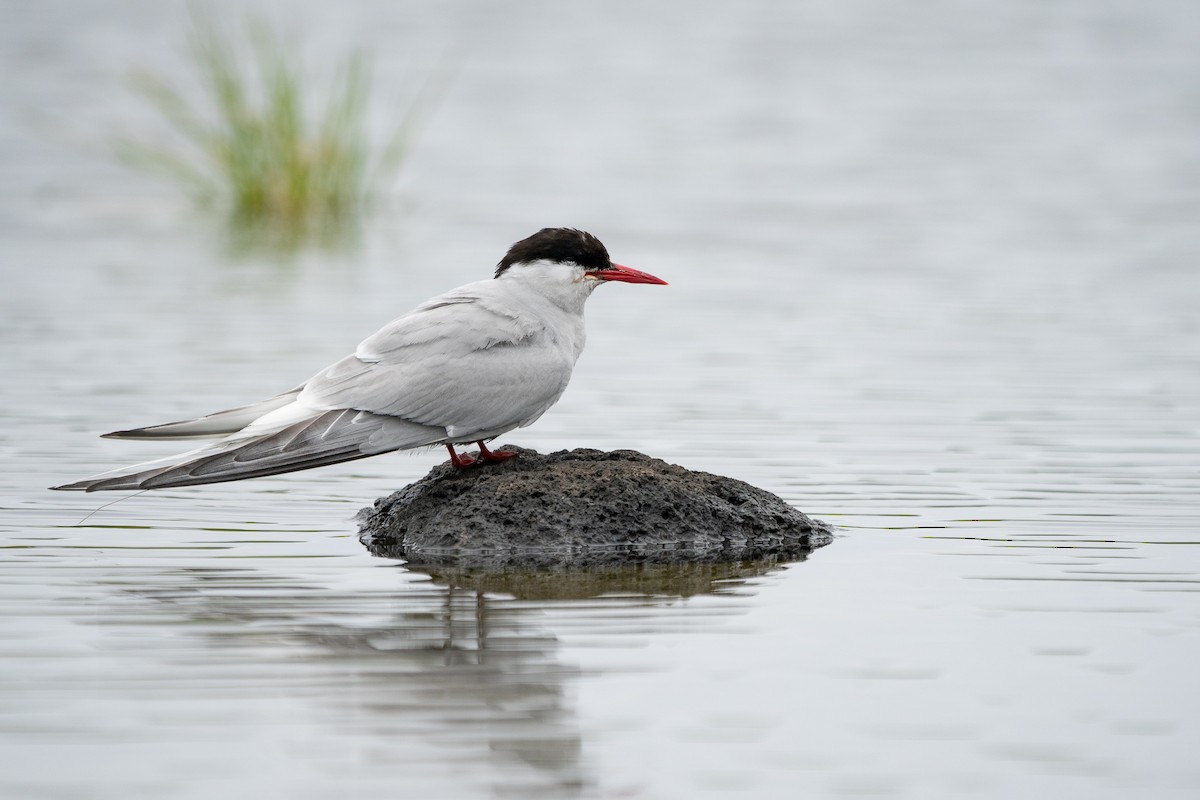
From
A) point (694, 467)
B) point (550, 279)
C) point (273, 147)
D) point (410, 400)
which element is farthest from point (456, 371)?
point (273, 147)

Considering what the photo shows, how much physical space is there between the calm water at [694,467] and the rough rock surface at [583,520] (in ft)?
0.55

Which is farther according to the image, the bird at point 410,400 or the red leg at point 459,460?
the red leg at point 459,460

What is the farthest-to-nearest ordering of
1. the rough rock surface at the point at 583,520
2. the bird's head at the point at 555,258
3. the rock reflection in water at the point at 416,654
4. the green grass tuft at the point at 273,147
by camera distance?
the green grass tuft at the point at 273,147, the bird's head at the point at 555,258, the rough rock surface at the point at 583,520, the rock reflection in water at the point at 416,654

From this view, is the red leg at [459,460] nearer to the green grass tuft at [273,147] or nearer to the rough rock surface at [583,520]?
the rough rock surface at [583,520]

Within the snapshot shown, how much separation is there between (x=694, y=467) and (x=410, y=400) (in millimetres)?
1573

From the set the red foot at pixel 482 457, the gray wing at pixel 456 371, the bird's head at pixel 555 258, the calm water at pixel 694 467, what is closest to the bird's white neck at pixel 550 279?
the bird's head at pixel 555 258

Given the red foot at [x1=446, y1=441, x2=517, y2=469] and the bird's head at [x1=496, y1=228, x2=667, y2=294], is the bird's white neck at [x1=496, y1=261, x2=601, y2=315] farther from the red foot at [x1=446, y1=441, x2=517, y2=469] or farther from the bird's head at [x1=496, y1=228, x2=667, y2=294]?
the red foot at [x1=446, y1=441, x2=517, y2=469]

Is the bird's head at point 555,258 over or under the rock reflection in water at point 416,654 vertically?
over

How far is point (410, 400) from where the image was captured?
536 centimetres

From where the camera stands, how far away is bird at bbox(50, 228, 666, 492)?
5.16 m

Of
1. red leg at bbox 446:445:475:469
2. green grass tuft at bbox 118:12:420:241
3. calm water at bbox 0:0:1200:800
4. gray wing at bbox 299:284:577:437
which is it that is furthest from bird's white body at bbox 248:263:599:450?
green grass tuft at bbox 118:12:420:241

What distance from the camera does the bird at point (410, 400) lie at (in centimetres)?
516

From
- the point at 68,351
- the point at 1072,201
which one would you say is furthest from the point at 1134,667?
the point at 1072,201

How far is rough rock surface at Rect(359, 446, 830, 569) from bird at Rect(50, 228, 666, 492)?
194 millimetres
